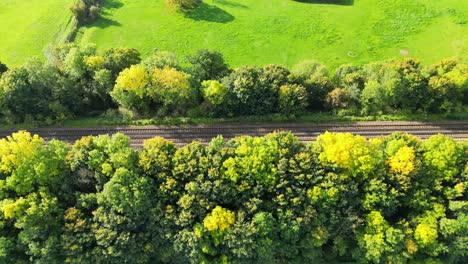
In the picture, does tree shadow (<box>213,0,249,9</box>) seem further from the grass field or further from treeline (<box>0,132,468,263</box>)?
treeline (<box>0,132,468,263</box>)

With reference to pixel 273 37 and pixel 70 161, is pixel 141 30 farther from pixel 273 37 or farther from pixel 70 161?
pixel 70 161

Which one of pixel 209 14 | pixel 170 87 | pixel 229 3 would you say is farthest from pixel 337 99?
pixel 229 3

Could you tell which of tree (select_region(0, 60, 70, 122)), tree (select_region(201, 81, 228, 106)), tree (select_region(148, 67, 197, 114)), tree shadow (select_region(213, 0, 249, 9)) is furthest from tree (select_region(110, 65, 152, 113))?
tree shadow (select_region(213, 0, 249, 9))

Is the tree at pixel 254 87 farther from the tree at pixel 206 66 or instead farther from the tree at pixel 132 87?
the tree at pixel 132 87

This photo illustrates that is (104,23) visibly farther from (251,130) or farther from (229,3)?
(251,130)

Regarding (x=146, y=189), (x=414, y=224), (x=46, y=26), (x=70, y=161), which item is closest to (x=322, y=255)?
(x=414, y=224)
